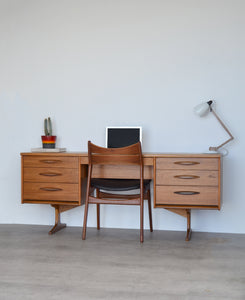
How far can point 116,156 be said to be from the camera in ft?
9.61

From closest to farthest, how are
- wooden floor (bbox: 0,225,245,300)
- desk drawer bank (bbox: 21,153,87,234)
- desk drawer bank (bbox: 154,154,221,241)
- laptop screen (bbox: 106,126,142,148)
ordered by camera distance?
wooden floor (bbox: 0,225,245,300) → desk drawer bank (bbox: 154,154,221,241) → desk drawer bank (bbox: 21,153,87,234) → laptop screen (bbox: 106,126,142,148)

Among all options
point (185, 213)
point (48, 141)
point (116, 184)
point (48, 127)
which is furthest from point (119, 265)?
point (48, 127)

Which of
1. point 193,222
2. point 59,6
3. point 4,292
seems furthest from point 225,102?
point 4,292

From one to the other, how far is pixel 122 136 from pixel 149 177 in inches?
17.4

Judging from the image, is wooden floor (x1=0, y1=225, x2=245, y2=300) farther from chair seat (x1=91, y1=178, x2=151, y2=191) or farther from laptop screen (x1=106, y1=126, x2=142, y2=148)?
laptop screen (x1=106, y1=126, x2=142, y2=148)

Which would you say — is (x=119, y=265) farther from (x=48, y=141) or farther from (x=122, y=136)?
(x=48, y=141)

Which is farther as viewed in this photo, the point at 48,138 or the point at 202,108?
the point at 48,138

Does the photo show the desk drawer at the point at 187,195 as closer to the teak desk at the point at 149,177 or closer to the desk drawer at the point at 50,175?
the teak desk at the point at 149,177

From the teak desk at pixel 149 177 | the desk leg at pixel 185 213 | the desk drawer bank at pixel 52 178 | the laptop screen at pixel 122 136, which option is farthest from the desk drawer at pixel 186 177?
the desk drawer bank at pixel 52 178

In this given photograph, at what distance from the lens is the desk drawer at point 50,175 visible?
3070mm

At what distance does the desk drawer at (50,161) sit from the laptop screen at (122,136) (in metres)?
0.38

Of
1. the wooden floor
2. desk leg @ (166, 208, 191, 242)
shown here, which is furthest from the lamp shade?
the wooden floor

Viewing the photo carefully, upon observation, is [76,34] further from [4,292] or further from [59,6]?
[4,292]

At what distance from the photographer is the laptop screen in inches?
127
